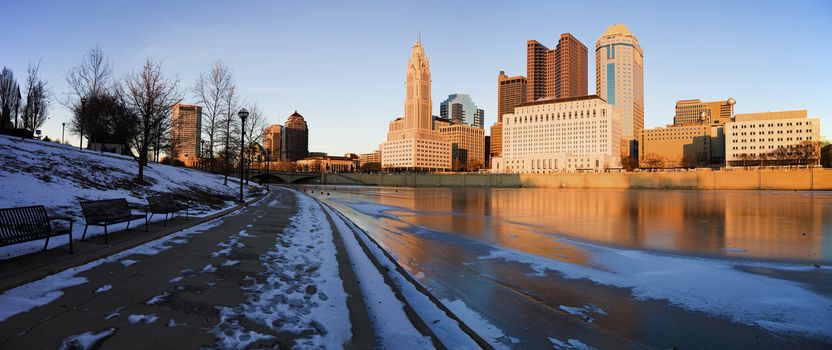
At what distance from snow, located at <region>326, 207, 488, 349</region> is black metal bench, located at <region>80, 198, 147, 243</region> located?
18.0ft

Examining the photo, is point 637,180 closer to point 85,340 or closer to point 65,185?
point 65,185

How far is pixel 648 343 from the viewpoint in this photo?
16.7 ft

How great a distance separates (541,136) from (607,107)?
29838 mm

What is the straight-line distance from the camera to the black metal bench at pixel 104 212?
8.63 m

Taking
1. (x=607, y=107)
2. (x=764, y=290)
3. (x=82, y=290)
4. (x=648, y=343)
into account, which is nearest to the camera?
(x=648, y=343)

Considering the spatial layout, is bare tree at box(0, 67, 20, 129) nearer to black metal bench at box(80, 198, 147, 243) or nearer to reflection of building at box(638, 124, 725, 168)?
black metal bench at box(80, 198, 147, 243)

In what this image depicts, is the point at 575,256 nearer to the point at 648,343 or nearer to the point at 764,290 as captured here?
the point at 764,290

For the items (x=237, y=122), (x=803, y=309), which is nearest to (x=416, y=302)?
(x=803, y=309)

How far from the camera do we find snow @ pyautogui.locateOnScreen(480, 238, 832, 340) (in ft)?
19.8

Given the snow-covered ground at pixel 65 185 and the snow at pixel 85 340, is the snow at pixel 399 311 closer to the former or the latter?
the snow at pixel 85 340

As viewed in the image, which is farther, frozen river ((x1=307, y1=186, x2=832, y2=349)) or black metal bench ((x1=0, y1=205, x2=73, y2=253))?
black metal bench ((x1=0, y1=205, x2=73, y2=253))

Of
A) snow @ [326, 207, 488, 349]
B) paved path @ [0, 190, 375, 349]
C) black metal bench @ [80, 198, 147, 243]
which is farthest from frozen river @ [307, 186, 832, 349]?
black metal bench @ [80, 198, 147, 243]

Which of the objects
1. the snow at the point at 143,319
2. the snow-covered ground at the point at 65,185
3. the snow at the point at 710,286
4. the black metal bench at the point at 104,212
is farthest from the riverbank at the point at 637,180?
the snow at the point at 143,319

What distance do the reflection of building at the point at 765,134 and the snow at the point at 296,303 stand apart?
16021 centimetres
